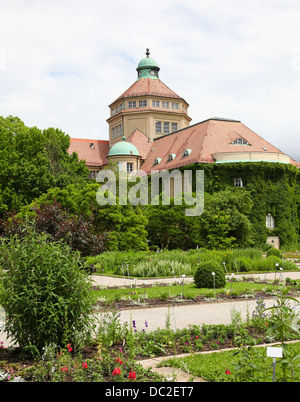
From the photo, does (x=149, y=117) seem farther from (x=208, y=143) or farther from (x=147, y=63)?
(x=208, y=143)

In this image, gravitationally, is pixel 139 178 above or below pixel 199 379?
above

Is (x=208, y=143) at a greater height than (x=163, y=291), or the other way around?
(x=208, y=143)

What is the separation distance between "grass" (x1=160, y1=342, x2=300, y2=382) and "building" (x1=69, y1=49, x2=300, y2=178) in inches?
1279

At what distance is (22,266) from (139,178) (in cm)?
3662

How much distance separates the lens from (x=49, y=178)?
36625 millimetres

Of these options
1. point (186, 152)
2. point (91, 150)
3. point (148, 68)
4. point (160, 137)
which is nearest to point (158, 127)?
point (160, 137)

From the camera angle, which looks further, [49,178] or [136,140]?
[136,140]

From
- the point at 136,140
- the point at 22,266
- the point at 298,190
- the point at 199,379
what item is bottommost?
the point at 199,379


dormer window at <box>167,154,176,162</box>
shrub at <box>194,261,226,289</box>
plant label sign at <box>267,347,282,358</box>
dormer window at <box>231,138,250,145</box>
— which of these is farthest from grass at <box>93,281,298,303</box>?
dormer window at <box>167,154,176,162</box>

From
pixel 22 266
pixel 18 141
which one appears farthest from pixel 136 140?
pixel 22 266

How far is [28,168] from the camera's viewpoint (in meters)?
36.1

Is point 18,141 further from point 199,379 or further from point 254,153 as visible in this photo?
point 199,379

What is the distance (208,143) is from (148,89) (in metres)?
19.6

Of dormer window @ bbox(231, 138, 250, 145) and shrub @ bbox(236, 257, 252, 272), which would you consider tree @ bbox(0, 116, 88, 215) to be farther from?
shrub @ bbox(236, 257, 252, 272)
